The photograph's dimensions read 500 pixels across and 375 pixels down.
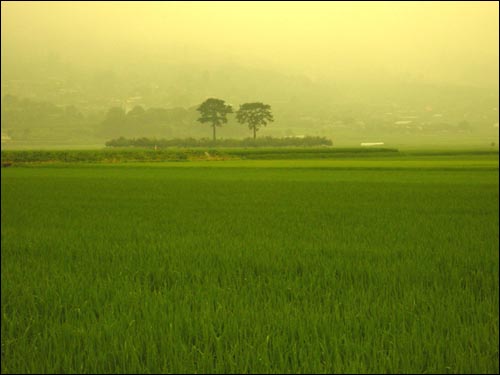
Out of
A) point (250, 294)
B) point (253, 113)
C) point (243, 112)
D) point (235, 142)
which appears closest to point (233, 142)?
point (235, 142)

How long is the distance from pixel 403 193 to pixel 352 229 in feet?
26.1

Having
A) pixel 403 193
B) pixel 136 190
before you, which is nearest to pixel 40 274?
pixel 136 190

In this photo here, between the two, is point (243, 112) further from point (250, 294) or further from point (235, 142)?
point (250, 294)

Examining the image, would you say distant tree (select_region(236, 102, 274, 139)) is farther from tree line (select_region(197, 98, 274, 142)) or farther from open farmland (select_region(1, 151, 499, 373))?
open farmland (select_region(1, 151, 499, 373))

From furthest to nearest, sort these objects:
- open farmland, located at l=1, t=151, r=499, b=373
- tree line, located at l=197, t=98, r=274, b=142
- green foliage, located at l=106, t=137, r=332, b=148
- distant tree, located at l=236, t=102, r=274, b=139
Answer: green foliage, located at l=106, t=137, r=332, b=148
distant tree, located at l=236, t=102, r=274, b=139
tree line, located at l=197, t=98, r=274, b=142
open farmland, located at l=1, t=151, r=499, b=373

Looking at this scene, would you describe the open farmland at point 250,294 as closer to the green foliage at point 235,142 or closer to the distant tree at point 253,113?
the distant tree at point 253,113

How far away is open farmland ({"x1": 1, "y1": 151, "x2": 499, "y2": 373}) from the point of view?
8.59ft

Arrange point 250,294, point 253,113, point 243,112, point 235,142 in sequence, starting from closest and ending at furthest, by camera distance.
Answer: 1. point 250,294
2. point 243,112
3. point 253,113
4. point 235,142

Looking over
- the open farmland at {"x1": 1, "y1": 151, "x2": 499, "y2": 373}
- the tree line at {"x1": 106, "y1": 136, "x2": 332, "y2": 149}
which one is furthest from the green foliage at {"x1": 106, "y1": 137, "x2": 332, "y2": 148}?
the open farmland at {"x1": 1, "y1": 151, "x2": 499, "y2": 373}

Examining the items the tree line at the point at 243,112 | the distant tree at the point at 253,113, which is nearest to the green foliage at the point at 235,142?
the tree line at the point at 243,112

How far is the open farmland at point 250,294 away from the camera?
8.59 feet

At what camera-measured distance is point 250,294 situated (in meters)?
3.82

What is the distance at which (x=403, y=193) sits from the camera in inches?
580

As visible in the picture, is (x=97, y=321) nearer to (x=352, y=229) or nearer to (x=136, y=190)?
(x=352, y=229)
